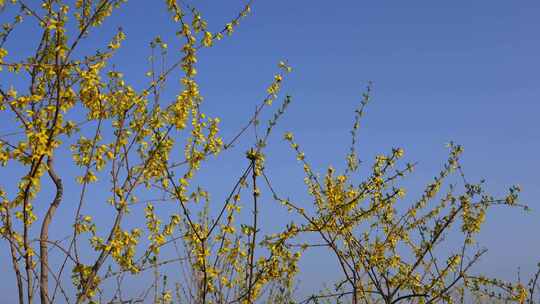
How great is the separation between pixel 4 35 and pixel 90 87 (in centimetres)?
84

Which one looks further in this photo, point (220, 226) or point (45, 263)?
point (220, 226)

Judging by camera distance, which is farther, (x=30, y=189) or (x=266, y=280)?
(x=266, y=280)

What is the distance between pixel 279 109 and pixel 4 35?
228 centimetres

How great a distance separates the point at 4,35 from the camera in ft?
16.7

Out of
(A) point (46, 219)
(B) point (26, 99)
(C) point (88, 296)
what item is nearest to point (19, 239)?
(A) point (46, 219)

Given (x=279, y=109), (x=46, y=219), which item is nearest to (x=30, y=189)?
(x=46, y=219)

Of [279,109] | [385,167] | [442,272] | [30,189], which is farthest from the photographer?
[385,167]

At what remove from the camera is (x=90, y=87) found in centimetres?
497

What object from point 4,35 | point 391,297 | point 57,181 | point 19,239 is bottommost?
point 391,297

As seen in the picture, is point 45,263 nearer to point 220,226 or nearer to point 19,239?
point 19,239

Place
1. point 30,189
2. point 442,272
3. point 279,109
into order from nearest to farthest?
point 30,189 → point 279,109 → point 442,272

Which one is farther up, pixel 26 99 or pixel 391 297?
pixel 26 99

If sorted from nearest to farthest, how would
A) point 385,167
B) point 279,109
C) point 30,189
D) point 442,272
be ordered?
point 30,189 → point 279,109 → point 442,272 → point 385,167

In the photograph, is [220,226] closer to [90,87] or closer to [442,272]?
[90,87]
